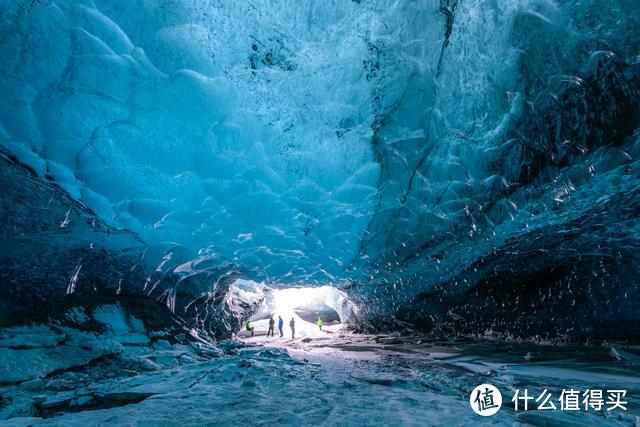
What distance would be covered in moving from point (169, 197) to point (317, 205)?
2858 millimetres

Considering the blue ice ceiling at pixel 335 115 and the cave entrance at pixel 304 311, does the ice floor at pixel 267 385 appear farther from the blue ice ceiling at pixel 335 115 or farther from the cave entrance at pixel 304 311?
the cave entrance at pixel 304 311

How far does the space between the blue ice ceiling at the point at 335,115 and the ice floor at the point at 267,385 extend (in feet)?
7.86

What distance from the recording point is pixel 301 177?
5.92m

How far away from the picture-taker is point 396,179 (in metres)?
6.07

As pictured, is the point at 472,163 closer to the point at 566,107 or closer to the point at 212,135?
the point at 566,107

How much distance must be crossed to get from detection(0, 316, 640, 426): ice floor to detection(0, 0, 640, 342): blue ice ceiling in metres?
2.40

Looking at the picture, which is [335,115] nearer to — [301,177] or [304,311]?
[301,177]

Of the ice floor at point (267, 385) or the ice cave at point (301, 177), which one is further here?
the ice cave at point (301, 177)

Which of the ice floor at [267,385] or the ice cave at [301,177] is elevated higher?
the ice cave at [301,177]

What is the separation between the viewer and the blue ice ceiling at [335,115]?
13.1ft

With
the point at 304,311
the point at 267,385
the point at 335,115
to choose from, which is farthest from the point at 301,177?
the point at 304,311

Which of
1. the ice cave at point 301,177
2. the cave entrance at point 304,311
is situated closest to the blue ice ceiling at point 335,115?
the ice cave at point 301,177

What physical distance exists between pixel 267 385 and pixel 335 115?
4.08 metres

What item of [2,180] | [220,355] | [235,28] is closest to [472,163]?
[235,28]
